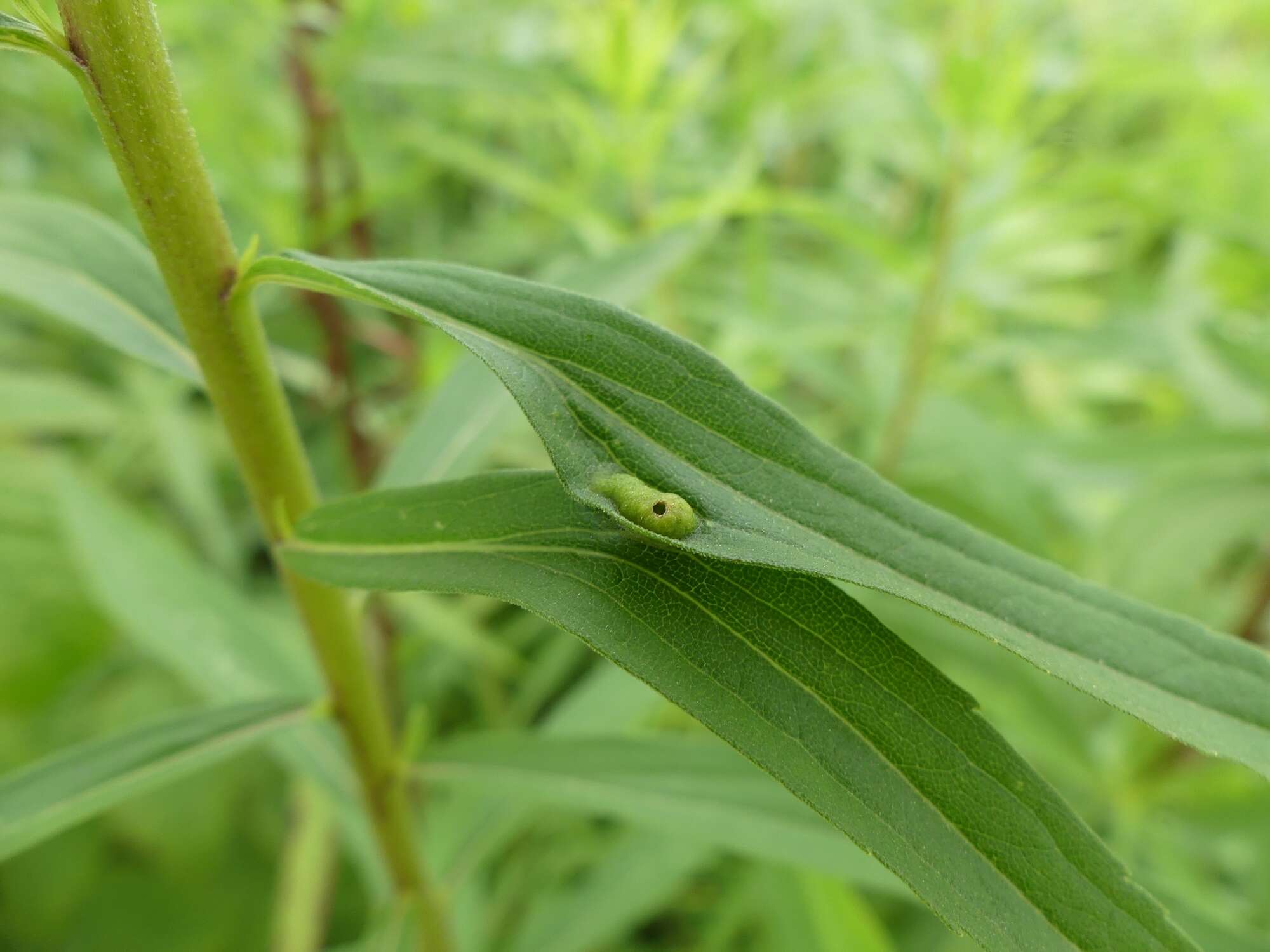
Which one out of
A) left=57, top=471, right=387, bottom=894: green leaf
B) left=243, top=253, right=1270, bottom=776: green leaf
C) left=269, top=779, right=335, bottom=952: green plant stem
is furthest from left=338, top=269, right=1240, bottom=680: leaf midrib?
left=269, top=779, right=335, bottom=952: green plant stem

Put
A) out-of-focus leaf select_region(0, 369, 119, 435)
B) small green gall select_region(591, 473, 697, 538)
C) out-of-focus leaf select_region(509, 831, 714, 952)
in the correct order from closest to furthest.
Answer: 1. small green gall select_region(591, 473, 697, 538)
2. out-of-focus leaf select_region(509, 831, 714, 952)
3. out-of-focus leaf select_region(0, 369, 119, 435)

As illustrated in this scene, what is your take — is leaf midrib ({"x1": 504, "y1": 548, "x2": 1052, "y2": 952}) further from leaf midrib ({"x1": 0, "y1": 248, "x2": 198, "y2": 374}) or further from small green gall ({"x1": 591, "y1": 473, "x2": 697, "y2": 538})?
leaf midrib ({"x1": 0, "y1": 248, "x2": 198, "y2": 374})

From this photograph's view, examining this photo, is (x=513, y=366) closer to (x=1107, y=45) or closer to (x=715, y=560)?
(x=715, y=560)

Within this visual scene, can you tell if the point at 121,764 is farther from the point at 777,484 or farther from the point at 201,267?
the point at 777,484

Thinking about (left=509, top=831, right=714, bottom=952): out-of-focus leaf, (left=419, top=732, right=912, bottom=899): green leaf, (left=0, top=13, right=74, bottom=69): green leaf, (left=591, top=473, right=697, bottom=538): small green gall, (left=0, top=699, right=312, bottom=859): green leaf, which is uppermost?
(left=0, top=13, right=74, bottom=69): green leaf

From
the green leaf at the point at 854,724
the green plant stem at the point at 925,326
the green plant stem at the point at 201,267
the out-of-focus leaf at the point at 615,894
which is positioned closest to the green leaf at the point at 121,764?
the green plant stem at the point at 201,267

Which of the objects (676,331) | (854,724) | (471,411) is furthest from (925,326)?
(854,724)
